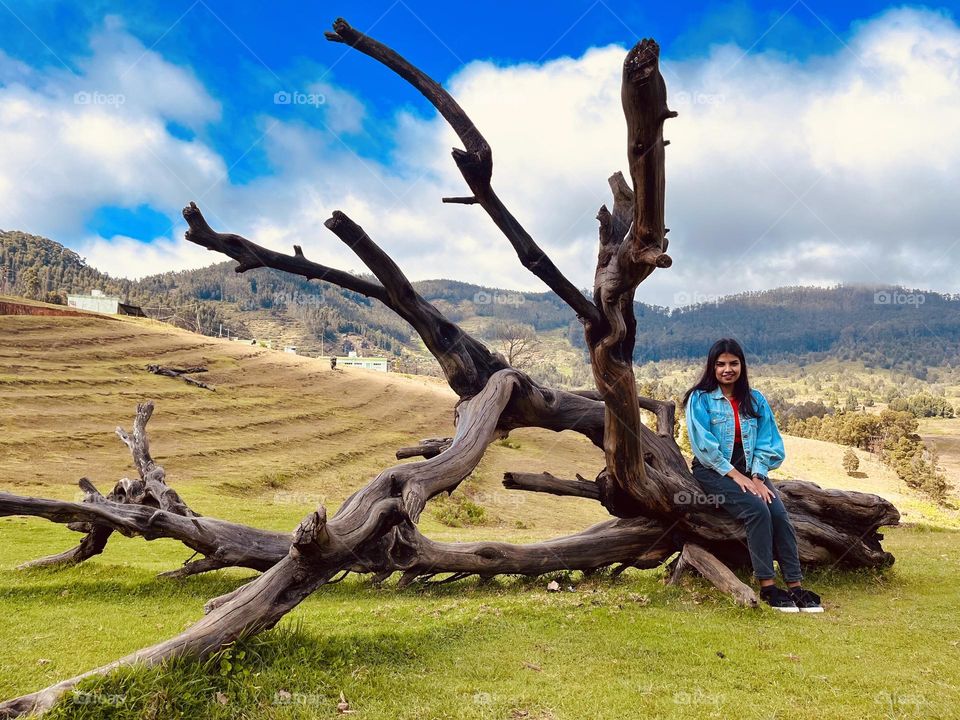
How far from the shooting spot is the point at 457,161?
4.87m

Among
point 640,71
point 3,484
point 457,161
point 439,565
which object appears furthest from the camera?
point 3,484

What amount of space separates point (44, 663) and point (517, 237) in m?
5.29

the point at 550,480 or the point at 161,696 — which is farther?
the point at 550,480

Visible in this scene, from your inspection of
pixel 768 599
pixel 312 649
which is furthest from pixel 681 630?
pixel 312 649

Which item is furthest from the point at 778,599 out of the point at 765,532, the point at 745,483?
the point at 745,483

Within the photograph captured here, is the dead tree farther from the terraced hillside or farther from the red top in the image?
the terraced hillside

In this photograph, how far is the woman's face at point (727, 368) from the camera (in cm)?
722

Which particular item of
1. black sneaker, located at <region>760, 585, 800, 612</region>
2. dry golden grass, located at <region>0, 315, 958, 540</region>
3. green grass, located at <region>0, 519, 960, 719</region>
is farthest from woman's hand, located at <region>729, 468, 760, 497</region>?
dry golden grass, located at <region>0, 315, 958, 540</region>

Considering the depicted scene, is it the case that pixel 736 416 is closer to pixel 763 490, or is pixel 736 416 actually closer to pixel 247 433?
pixel 763 490

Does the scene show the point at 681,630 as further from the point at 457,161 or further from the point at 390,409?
the point at 390,409

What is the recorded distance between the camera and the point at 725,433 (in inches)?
289

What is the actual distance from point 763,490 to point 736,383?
4.14ft

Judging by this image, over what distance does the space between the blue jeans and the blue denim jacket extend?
303mm

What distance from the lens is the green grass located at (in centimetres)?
428
